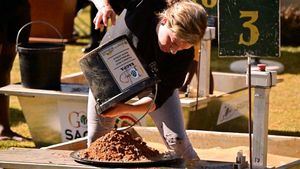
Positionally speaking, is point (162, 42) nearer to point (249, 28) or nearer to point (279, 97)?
point (249, 28)

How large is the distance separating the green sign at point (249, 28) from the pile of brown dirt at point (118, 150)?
631mm

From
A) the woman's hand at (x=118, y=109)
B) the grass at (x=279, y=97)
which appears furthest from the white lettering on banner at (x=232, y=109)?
the woman's hand at (x=118, y=109)

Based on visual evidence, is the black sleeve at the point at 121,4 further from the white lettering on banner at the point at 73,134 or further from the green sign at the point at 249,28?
the white lettering on banner at the point at 73,134

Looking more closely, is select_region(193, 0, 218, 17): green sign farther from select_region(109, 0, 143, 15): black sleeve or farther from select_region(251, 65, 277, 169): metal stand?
select_region(251, 65, 277, 169): metal stand

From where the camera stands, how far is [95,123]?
468cm

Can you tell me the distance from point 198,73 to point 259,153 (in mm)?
2047

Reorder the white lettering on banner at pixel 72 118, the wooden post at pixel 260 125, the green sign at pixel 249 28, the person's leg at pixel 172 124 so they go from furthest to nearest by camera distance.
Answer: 1. the white lettering on banner at pixel 72 118
2. the person's leg at pixel 172 124
3. the green sign at pixel 249 28
4. the wooden post at pixel 260 125

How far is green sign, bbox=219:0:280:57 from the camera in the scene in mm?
4551

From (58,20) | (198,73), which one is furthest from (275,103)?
(58,20)

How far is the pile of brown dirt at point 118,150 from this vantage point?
4460 millimetres

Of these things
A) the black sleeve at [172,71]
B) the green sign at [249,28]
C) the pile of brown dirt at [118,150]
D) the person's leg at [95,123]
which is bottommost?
the pile of brown dirt at [118,150]

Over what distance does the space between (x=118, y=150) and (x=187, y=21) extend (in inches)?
30.4

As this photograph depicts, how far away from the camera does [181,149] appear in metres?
4.80

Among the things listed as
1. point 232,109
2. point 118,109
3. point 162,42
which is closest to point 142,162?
point 118,109
